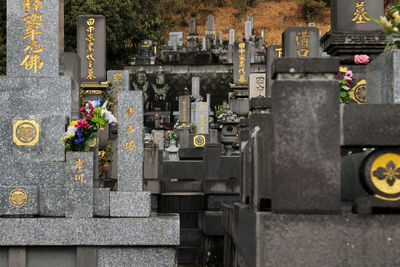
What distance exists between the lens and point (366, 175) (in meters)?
3.38

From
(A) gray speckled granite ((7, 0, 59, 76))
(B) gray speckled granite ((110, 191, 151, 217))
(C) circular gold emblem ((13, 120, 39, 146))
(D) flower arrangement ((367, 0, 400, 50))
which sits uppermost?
(A) gray speckled granite ((7, 0, 59, 76))

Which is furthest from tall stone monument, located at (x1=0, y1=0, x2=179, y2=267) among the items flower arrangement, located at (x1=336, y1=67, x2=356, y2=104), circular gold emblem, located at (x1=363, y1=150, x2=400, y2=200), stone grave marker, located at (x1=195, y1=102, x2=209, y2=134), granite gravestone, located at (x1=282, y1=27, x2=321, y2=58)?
stone grave marker, located at (x1=195, y1=102, x2=209, y2=134)

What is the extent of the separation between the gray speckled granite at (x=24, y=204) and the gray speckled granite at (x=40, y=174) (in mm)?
124

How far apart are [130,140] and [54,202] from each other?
1.24m

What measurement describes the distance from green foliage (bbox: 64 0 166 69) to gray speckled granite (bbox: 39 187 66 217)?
2888cm

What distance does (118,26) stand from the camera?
3669 centimetres

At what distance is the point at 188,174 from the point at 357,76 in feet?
13.9

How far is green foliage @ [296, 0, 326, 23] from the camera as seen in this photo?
53.8m

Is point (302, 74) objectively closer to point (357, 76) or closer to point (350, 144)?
point (350, 144)

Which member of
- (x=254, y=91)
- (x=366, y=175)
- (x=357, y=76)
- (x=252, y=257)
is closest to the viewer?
(x=366, y=175)

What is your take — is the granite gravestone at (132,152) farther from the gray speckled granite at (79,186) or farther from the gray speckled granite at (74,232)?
the gray speckled granite at (79,186)

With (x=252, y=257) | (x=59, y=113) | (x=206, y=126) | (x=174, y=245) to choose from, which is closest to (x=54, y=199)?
(x=59, y=113)

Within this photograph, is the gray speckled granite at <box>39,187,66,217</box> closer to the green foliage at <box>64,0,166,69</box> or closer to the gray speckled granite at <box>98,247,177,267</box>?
the gray speckled granite at <box>98,247,177,267</box>

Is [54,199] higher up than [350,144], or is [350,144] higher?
[350,144]
